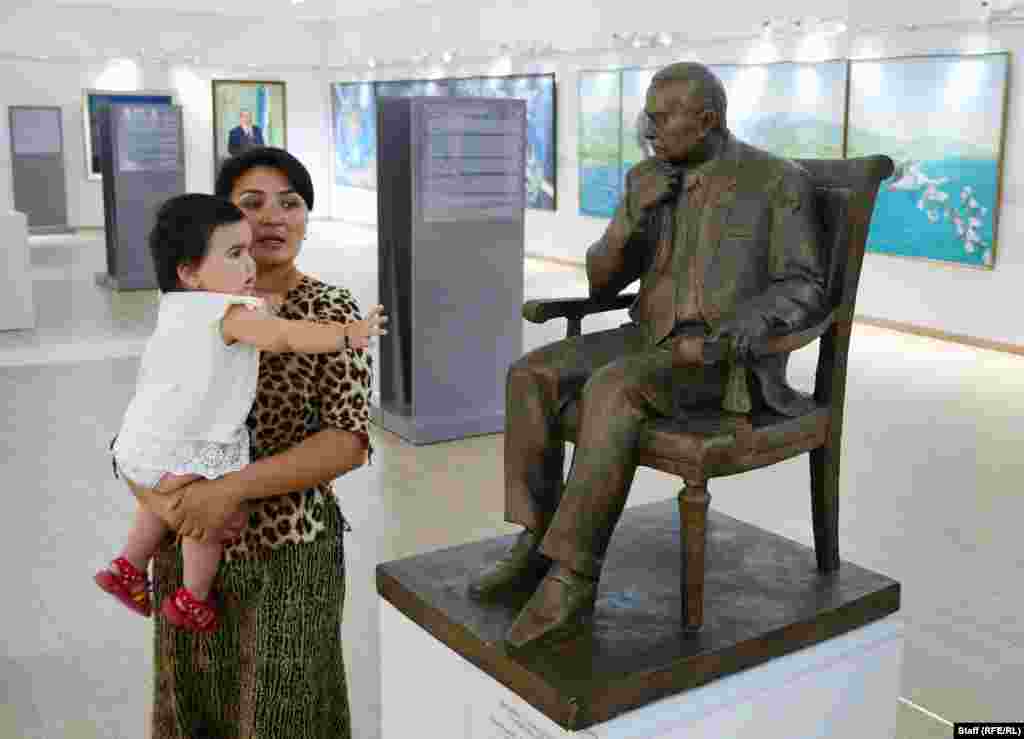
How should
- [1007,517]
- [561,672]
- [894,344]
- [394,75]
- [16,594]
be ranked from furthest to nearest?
[394,75] < [894,344] < [1007,517] < [16,594] < [561,672]

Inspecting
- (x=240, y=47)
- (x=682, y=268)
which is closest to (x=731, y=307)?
(x=682, y=268)

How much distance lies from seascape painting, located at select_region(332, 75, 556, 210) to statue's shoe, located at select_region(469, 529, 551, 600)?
10.9 metres

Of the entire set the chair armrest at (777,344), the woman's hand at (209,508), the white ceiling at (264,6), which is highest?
the white ceiling at (264,6)

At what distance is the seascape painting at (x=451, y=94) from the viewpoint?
1928 cm

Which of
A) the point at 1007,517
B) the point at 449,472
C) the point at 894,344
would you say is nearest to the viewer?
the point at 1007,517

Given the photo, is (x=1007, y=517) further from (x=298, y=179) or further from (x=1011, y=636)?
(x=298, y=179)

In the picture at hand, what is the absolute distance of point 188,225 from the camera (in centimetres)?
249

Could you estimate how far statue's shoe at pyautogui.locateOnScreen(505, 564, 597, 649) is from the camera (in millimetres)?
2393

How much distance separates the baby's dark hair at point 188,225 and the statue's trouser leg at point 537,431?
28.9 inches

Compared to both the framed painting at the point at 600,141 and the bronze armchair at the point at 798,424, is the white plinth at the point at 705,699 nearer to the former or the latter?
the bronze armchair at the point at 798,424

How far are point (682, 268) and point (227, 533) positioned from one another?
1242 mm

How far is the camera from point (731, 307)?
2.64 meters

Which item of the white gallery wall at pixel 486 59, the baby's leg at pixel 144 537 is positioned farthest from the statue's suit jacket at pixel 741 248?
the white gallery wall at pixel 486 59

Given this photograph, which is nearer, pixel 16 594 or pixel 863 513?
pixel 16 594
